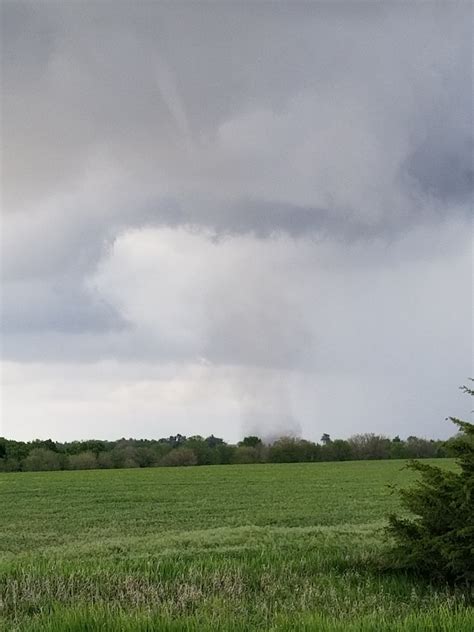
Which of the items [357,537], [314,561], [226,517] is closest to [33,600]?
[314,561]

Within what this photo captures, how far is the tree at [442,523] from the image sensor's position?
1025cm

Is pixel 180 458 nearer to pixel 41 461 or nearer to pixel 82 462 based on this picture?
pixel 82 462

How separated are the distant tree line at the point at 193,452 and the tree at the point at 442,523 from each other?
94.0 meters

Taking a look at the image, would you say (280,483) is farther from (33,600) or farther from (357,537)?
(33,600)

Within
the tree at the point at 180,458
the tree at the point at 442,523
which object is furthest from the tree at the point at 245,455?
the tree at the point at 442,523

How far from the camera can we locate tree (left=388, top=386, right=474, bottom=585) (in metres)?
10.2

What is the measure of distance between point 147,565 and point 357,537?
662 centimetres

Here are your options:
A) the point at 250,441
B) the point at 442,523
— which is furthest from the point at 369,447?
the point at 442,523

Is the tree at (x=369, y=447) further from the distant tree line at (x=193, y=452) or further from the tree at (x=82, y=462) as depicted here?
the tree at (x=82, y=462)

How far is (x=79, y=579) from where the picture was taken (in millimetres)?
10492

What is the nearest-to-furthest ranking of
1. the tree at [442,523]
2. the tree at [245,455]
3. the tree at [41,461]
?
1. the tree at [442,523]
2. the tree at [41,461]
3. the tree at [245,455]

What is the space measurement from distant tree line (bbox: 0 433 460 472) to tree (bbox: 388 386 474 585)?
93957mm

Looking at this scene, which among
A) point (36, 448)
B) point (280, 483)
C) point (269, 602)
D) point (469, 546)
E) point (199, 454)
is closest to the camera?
point (269, 602)

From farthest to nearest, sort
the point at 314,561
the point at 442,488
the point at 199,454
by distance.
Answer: the point at 199,454
the point at 314,561
the point at 442,488
